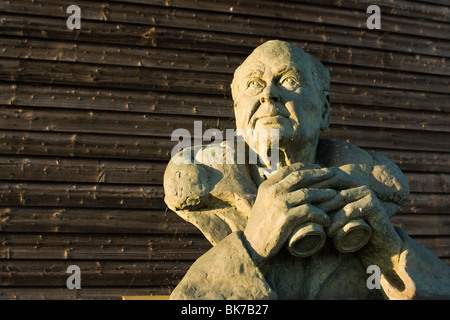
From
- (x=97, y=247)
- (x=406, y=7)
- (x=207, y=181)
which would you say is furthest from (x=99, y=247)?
(x=406, y=7)

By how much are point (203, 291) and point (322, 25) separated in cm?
395

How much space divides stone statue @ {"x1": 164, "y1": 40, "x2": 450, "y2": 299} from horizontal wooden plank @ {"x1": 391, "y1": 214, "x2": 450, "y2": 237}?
Result: 3.05 m

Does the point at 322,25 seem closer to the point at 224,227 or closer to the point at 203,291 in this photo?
the point at 224,227

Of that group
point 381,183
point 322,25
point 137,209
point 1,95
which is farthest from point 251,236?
point 322,25

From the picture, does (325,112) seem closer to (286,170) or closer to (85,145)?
(286,170)

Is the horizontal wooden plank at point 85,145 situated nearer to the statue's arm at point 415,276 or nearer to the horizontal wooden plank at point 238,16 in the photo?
the horizontal wooden plank at point 238,16

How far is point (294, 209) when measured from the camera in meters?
2.00

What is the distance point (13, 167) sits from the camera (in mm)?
4633

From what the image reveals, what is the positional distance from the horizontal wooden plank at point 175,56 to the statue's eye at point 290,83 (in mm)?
2784

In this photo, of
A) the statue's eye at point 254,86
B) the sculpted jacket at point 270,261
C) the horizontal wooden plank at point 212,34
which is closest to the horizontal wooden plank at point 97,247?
the horizontal wooden plank at point 212,34

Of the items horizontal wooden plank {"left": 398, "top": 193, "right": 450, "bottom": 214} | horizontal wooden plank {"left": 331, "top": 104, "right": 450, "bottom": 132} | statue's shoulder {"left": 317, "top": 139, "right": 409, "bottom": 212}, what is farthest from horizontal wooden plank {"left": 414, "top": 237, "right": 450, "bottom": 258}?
statue's shoulder {"left": 317, "top": 139, "right": 409, "bottom": 212}

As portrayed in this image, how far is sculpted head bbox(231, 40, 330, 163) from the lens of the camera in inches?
90.7

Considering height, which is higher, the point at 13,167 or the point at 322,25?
the point at 322,25

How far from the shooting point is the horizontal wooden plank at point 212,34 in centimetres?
481
